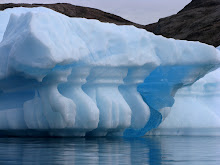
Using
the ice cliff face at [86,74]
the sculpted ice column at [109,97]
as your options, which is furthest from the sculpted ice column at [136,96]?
the sculpted ice column at [109,97]

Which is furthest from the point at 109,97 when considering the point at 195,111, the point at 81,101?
the point at 195,111

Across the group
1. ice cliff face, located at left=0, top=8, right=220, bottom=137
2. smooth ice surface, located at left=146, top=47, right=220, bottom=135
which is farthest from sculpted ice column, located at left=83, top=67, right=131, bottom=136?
smooth ice surface, located at left=146, top=47, right=220, bottom=135

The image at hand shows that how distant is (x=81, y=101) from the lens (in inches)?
273

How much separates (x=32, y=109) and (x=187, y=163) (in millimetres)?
3844

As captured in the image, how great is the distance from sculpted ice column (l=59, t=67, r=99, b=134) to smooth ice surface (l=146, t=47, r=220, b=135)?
5.63 feet

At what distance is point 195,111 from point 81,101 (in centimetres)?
290

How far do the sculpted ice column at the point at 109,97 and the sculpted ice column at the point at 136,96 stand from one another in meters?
0.25

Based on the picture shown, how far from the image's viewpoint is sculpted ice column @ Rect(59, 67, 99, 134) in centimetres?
682

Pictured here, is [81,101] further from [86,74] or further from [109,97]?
[109,97]

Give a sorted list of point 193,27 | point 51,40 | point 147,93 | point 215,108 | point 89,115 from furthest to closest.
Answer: point 193,27
point 215,108
point 147,93
point 89,115
point 51,40

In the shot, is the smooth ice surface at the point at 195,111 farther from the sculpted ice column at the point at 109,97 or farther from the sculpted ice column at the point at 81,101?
the sculpted ice column at the point at 81,101

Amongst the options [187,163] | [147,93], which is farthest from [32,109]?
[187,163]

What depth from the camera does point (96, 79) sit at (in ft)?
24.1

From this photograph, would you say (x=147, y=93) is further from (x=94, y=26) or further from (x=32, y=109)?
(x=32, y=109)
